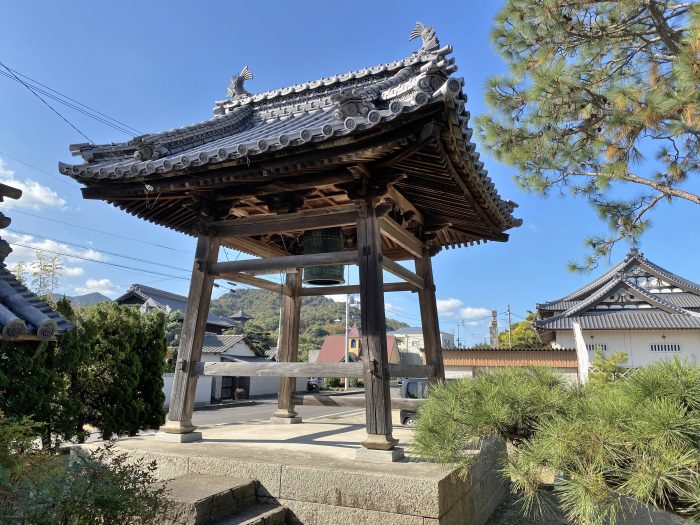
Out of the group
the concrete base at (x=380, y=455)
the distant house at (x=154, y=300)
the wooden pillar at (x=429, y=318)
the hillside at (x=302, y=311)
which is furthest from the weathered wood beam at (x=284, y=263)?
the hillside at (x=302, y=311)

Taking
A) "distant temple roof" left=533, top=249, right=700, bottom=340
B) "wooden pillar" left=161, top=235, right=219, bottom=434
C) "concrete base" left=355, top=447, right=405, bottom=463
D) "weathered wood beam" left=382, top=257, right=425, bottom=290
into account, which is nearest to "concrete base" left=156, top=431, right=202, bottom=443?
"wooden pillar" left=161, top=235, right=219, bottom=434

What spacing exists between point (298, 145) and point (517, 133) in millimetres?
5169

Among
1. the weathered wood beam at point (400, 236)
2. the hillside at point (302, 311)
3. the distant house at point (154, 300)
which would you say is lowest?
the weathered wood beam at point (400, 236)

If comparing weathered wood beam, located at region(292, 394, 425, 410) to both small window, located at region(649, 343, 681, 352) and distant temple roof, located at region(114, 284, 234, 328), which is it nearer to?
small window, located at region(649, 343, 681, 352)

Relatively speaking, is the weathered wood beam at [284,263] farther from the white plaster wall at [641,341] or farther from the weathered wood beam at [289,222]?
the white plaster wall at [641,341]

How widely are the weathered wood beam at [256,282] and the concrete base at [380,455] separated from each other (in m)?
3.04

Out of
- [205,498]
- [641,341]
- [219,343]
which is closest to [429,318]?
[205,498]

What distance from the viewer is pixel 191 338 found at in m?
6.12

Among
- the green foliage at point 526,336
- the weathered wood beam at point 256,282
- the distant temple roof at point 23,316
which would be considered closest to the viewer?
the distant temple roof at point 23,316

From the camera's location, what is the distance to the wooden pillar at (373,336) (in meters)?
4.92

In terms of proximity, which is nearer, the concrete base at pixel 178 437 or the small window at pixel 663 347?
the concrete base at pixel 178 437

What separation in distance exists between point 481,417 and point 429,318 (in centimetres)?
426

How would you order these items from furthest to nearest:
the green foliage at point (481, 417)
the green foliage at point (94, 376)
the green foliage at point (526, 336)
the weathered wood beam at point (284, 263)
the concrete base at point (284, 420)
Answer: the green foliage at point (526, 336) < the concrete base at point (284, 420) < the green foliage at point (94, 376) < the weathered wood beam at point (284, 263) < the green foliage at point (481, 417)

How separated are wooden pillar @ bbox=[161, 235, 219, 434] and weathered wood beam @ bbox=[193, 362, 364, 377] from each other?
18 cm
